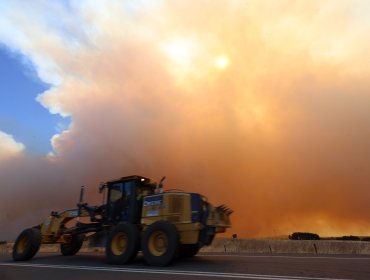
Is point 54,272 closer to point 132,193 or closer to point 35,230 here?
point 132,193

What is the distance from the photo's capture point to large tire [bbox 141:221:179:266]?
1300cm

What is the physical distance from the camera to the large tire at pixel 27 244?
16.6 meters

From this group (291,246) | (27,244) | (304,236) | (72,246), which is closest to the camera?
(27,244)

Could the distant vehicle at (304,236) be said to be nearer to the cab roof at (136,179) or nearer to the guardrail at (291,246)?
the guardrail at (291,246)

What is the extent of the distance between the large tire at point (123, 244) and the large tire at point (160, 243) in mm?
454

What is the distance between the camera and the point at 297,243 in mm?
20688

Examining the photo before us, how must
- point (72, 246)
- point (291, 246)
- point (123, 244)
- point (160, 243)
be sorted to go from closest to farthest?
point (160, 243)
point (123, 244)
point (72, 246)
point (291, 246)

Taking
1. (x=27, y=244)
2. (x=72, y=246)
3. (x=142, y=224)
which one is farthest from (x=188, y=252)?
(x=27, y=244)

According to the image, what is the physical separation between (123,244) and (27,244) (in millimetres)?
4724

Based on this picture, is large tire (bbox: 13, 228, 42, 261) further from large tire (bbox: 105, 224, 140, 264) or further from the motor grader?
large tire (bbox: 105, 224, 140, 264)

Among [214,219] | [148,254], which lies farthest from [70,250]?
[214,219]

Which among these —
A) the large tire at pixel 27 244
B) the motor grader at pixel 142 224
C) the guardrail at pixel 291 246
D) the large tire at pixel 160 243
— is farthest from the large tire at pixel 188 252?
the guardrail at pixel 291 246

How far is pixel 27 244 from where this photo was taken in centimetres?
1675

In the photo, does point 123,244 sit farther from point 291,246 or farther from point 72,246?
point 291,246
